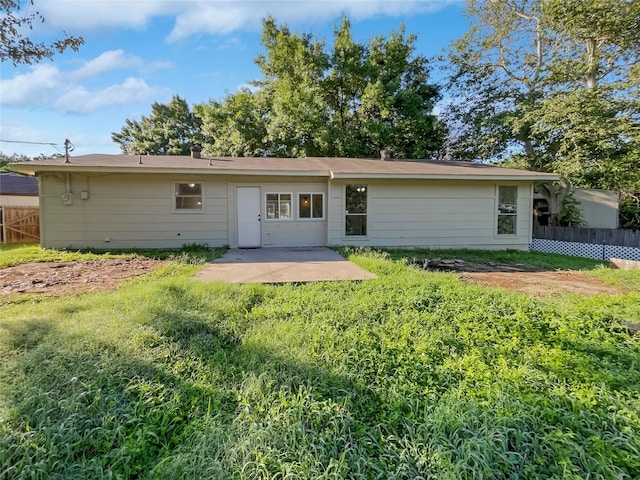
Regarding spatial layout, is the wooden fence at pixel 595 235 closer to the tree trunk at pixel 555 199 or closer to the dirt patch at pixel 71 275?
the tree trunk at pixel 555 199

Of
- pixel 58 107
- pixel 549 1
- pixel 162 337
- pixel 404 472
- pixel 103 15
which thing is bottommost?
pixel 404 472

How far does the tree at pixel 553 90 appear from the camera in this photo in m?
10.8

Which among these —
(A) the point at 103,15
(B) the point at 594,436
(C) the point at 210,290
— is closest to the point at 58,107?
(A) the point at 103,15

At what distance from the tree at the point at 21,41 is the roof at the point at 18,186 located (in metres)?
16.1

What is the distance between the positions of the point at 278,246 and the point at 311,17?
13763mm

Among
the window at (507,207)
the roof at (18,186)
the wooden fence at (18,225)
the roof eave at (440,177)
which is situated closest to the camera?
the roof eave at (440,177)

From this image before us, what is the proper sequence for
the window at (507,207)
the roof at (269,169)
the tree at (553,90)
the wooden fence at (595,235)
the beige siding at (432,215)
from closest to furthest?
the roof at (269,169) < the beige siding at (432,215) < the wooden fence at (595,235) < the window at (507,207) < the tree at (553,90)

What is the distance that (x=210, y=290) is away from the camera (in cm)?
455

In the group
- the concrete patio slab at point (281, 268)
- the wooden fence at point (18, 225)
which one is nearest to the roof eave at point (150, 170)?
the concrete patio slab at point (281, 268)

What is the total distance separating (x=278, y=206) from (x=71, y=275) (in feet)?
17.1

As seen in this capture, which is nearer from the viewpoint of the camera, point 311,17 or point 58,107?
point 58,107

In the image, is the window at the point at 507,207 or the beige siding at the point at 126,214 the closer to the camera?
the beige siding at the point at 126,214

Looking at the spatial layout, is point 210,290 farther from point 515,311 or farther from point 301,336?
point 515,311

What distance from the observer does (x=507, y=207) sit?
10.2 metres
